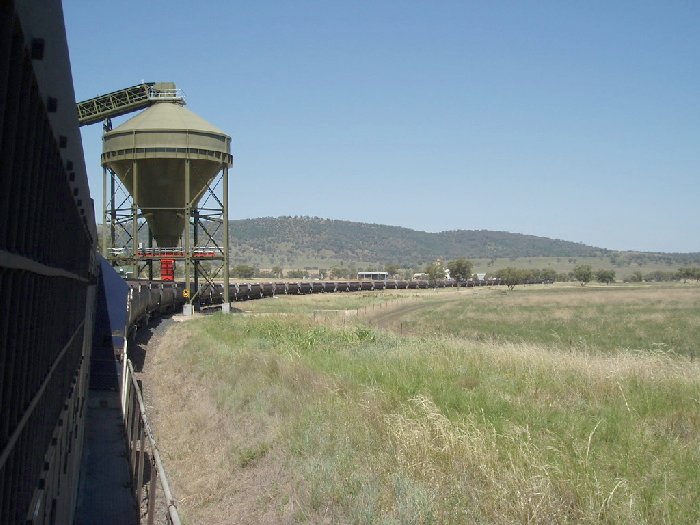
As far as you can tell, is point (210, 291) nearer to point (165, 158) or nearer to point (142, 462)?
point (165, 158)

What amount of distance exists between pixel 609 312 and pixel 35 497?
55.2 m

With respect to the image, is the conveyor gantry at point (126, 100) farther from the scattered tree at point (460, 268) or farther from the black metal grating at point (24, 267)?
the scattered tree at point (460, 268)

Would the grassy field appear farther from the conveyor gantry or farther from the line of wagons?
the conveyor gantry

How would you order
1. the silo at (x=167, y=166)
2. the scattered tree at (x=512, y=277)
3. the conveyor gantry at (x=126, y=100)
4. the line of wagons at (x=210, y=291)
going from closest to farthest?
the line of wagons at (x=210, y=291) → the silo at (x=167, y=166) → the conveyor gantry at (x=126, y=100) → the scattered tree at (x=512, y=277)

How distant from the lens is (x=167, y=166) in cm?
3894

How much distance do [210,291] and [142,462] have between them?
35.7 m

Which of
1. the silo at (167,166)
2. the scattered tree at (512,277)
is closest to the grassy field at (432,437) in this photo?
the silo at (167,166)

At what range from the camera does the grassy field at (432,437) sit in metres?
6.88

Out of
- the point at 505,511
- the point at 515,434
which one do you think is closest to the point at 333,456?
the point at 515,434

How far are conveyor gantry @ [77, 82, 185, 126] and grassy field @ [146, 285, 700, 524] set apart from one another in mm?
28044

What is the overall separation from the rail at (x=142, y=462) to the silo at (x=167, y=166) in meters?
26.2

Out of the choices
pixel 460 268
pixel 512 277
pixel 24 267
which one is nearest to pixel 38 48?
pixel 24 267

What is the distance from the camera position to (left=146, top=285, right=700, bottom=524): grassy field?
688 cm

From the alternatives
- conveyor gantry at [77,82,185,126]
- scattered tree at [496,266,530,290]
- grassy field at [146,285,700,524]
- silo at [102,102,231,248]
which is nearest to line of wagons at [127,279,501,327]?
silo at [102,102,231,248]
